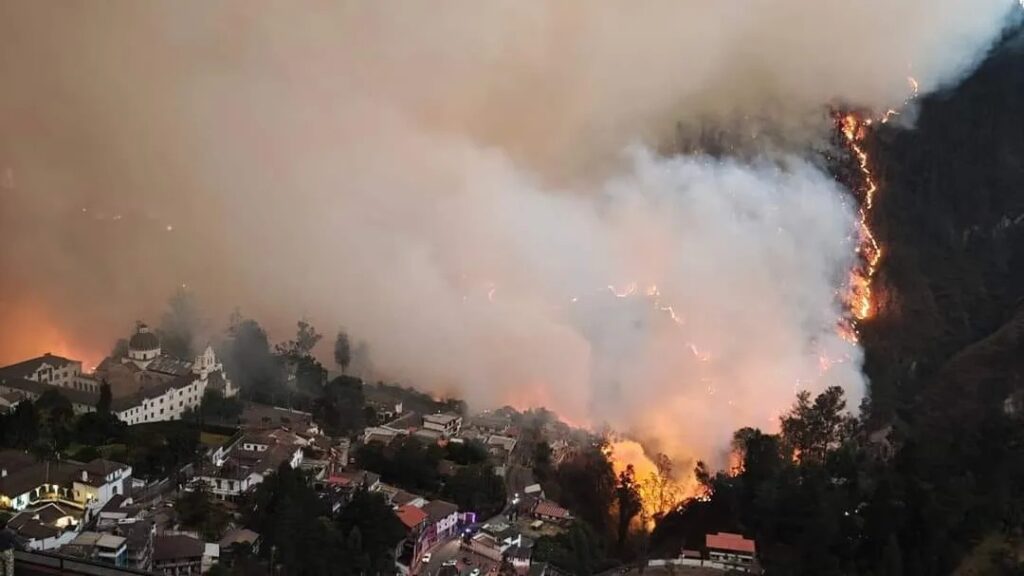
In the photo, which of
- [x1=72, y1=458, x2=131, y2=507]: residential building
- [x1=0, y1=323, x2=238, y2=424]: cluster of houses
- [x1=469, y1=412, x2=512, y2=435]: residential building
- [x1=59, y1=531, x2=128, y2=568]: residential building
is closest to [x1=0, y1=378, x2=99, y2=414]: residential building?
[x1=0, y1=323, x2=238, y2=424]: cluster of houses

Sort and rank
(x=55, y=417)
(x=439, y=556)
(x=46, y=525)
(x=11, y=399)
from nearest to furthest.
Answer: (x=46, y=525) < (x=439, y=556) < (x=55, y=417) < (x=11, y=399)

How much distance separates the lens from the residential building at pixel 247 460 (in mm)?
8727

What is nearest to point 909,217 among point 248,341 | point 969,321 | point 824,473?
point 969,321

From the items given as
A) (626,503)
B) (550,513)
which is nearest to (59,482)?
(550,513)

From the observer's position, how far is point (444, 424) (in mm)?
11305

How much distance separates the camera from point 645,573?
916cm

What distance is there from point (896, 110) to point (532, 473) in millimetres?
10003

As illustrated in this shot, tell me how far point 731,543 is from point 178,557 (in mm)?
5296

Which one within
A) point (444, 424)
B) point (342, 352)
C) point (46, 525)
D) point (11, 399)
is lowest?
point (46, 525)

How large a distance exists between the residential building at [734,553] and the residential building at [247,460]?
424cm

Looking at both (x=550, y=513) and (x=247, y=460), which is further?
(x=550, y=513)

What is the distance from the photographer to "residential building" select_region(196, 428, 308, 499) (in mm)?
8727

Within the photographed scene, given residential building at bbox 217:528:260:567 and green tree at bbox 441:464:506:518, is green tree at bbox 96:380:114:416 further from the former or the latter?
green tree at bbox 441:464:506:518

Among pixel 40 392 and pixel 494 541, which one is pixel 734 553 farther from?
pixel 40 392
